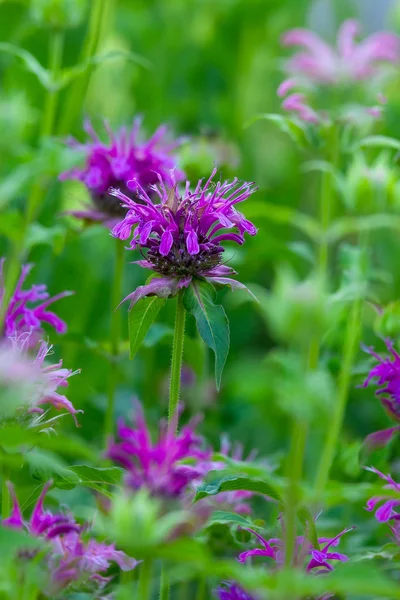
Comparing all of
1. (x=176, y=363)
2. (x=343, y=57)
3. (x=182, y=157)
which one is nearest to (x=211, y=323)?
(x=176, y=363)

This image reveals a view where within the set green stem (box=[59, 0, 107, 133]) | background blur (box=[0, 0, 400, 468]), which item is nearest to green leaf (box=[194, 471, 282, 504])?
background blur (box=[0, 0, 400, 468])

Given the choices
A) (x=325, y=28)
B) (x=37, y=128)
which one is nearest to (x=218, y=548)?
(x=37, y=128)

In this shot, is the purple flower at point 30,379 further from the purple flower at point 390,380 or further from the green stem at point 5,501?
the purple flower at point 390,380

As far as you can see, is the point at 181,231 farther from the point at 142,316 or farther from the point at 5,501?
the point at 5,501

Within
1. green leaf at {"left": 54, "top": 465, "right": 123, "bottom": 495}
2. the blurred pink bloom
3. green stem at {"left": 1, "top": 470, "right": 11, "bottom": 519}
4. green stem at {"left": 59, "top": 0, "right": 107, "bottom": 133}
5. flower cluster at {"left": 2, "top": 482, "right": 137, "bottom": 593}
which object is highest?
the blurred pink bloom

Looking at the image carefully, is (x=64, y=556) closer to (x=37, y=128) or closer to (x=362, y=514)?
(x=362, y=514)

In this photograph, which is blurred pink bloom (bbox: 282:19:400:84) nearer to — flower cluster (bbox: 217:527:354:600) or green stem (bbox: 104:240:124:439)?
green stem (bbox: 104:240:124:439)
